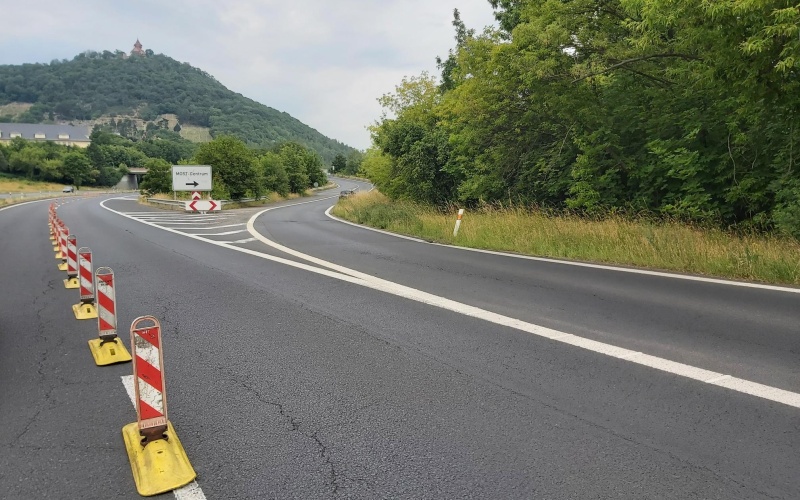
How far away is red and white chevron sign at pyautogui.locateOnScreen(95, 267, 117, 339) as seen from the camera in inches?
211

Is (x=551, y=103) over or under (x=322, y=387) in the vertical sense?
over

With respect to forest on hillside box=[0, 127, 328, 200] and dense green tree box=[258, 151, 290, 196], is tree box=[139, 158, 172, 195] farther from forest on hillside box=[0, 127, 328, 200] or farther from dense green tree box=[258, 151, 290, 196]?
dense green tree box=[258, 151, 290, 196]

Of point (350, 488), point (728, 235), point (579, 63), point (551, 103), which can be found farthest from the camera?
point (551, 103)

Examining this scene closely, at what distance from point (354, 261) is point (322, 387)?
710 centimetres

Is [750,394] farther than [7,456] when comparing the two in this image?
Yes

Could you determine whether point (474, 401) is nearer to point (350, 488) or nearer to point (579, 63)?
point (350, 488)

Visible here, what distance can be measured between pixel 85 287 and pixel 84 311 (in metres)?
0.32

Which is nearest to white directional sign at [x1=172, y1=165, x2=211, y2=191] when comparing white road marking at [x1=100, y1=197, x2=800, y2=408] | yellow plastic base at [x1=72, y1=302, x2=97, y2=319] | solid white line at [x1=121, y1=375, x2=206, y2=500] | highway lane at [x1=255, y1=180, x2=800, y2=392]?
highway lane at [x1=255, y1=180, x2=800, y2=392]

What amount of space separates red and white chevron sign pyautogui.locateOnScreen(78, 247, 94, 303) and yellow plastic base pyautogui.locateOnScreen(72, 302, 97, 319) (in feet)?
0.27

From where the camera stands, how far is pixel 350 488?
2.91 meters

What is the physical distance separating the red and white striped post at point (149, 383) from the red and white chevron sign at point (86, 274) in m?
4.28

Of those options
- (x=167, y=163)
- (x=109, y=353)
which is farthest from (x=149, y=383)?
(x=167, y=163)

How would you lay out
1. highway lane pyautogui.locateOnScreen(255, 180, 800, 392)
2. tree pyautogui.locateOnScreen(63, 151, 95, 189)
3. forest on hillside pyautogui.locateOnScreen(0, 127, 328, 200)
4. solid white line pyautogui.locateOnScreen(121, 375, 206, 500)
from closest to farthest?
solid white line pyautogui.locateOnScreen(121, 375, 206, 500) < highway lane pyautogui.locateOnScreen(255, 180, 800, 392) < forest on hillside pyautogui.locateOnScreen(0, 127, 328, 200) < tree pyautogui.locateOnScreen(63, 151, 95, 189)

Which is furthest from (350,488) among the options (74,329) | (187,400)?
(74,329)
